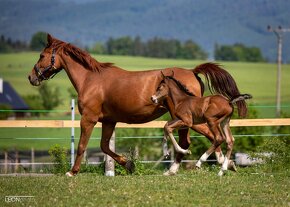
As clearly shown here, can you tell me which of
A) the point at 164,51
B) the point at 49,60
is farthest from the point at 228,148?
the point at 164,51

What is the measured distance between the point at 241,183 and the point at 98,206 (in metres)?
2.96

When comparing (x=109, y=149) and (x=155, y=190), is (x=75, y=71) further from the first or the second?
(x=155, y=190)

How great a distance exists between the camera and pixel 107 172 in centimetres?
1775

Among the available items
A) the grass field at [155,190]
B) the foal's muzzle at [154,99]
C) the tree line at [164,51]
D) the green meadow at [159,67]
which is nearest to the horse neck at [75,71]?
the foal's muzzle at [154,99]

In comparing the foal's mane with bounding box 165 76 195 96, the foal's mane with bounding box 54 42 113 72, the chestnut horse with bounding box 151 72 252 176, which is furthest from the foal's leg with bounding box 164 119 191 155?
the foal's mane with bounding box 54 42 113 72

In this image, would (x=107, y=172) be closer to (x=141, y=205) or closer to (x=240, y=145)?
(x=141, y=205)

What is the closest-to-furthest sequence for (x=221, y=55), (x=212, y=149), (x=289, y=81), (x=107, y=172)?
(x=212, y=149) → (x=107, y=172) → (x=289, y=81) → (x=221, y=55)

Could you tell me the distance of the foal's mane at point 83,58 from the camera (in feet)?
53.5

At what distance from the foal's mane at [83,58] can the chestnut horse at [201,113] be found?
1.38 m

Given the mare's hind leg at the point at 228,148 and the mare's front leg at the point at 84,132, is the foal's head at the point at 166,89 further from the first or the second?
the mare's front leg at the point at 84,132

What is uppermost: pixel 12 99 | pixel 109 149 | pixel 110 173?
pixel 109 149

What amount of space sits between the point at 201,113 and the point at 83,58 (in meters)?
2.72

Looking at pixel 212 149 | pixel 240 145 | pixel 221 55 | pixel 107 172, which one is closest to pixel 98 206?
pixel 212 149

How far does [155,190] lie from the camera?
1314 cm
